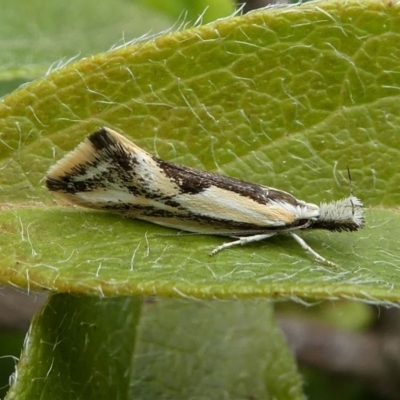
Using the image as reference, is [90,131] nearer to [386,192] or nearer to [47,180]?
[47,180]

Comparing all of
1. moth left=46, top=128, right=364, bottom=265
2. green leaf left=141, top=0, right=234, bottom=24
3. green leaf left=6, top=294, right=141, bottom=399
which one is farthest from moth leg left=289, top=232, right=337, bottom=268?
green leaf left=141, top=0, right=234, bottom=24

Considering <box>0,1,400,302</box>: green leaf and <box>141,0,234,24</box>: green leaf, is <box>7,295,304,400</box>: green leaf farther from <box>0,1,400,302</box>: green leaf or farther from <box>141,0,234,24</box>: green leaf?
<box>141,0,234,24</box>: green leaf

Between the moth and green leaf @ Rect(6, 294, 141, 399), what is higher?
the moth

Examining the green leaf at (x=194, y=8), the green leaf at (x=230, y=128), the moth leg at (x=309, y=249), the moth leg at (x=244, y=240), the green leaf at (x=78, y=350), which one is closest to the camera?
the green leaf at (x=78, y=350)

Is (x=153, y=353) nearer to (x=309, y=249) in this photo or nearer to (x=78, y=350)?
(x=78, y=350)

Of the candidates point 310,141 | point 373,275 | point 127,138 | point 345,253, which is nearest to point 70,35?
point 127,138

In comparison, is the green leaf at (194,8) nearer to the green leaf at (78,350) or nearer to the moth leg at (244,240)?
the moth leg at (244,240)

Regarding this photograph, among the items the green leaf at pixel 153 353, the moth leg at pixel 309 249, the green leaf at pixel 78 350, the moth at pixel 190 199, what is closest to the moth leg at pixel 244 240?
the moth at pixel 190 199
